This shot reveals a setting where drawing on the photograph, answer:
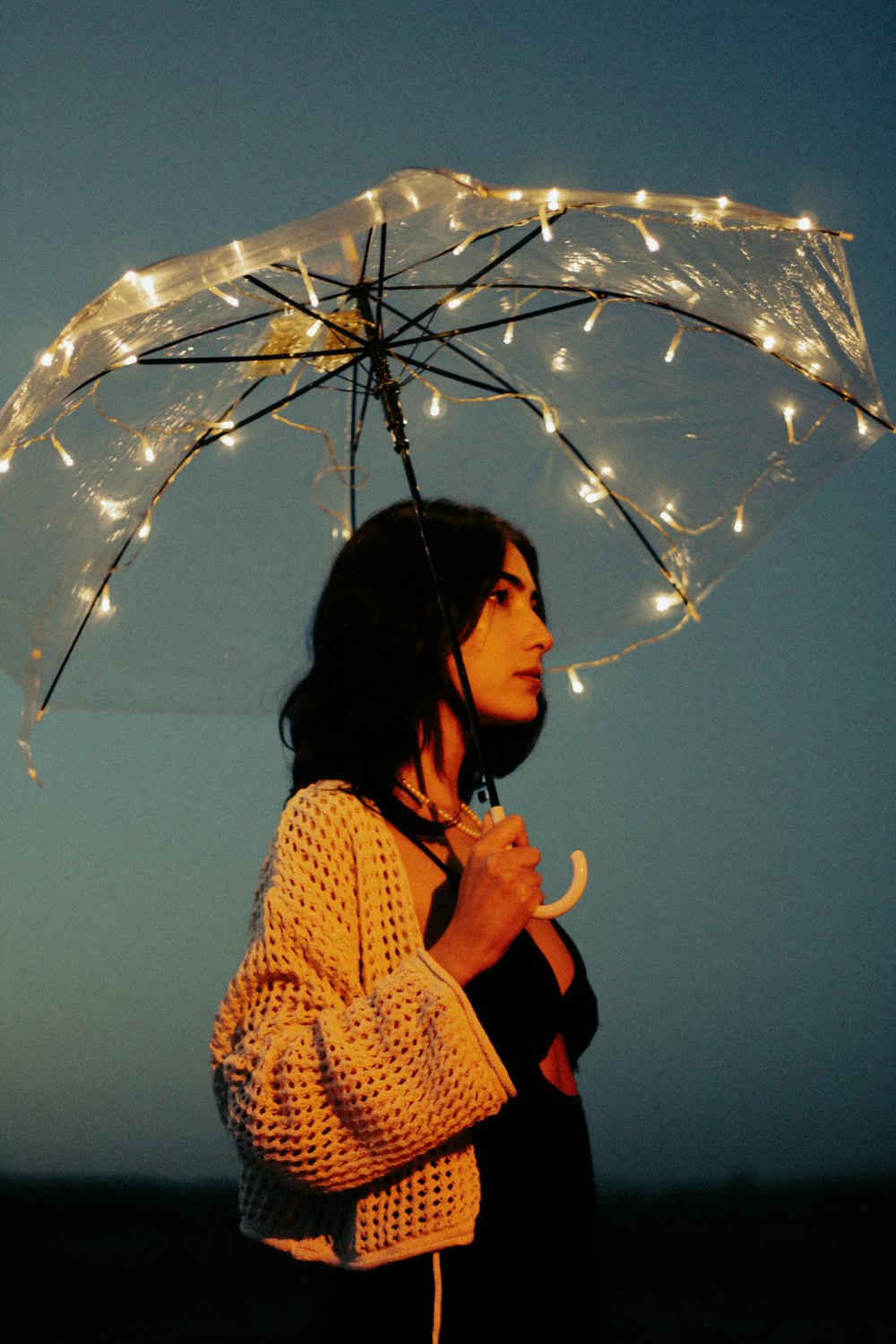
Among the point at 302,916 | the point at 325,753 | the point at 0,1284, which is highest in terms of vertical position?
the point at 325,753

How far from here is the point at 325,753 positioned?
4.29ft

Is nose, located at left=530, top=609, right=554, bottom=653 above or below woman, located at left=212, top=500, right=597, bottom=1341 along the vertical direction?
above

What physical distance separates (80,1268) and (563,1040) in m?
2.77

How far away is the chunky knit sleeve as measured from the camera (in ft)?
3.26

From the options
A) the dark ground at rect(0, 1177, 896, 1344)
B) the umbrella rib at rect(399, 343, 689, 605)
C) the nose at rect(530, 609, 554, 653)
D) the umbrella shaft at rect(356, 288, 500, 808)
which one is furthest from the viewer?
the dark ground at rect(0, 1177, 896, 1344)

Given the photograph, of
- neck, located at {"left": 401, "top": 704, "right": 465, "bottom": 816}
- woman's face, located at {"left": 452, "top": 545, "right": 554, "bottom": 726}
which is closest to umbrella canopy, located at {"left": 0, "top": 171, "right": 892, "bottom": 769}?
woman's face, located at {"left": 452, "top": 545, "right": 554, "bottom": 726}

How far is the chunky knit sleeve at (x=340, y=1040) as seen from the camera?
99cm

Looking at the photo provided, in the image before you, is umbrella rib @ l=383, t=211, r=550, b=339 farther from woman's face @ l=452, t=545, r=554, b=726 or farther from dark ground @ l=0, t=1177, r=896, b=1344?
dark ground @ l=0, t=1177, r=896, b=1344

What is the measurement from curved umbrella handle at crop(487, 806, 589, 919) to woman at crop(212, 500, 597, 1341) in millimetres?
24

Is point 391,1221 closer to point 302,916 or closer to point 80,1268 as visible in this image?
point 302,916

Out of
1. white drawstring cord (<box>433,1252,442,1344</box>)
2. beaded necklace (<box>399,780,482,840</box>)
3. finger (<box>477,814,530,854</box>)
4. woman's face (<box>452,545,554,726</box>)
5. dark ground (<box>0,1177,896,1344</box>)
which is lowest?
dark ground (<box>0,1177,896,1344</box>)

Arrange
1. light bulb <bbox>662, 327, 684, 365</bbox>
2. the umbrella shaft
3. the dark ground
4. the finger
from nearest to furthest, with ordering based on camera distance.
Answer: the finger < the umbrella shaft < light bulb <bbox>662, 327, 684, 365</bbox> < the dark ground

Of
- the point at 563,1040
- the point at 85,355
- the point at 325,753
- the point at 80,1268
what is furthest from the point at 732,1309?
the point at 85,355

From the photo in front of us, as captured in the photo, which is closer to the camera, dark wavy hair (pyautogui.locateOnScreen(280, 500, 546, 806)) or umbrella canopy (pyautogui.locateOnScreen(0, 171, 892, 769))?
dark wavy hair (pyautogui.locateOnScreen(280, 500, 546, 806))
